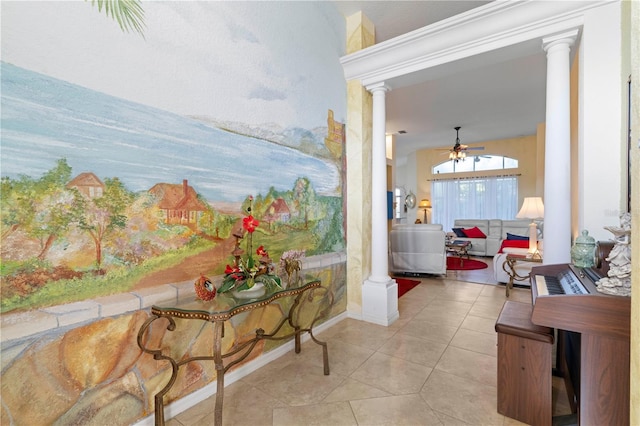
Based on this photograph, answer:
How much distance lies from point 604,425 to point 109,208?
8.34ft

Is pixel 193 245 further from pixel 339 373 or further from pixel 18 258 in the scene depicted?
pixel 339 373

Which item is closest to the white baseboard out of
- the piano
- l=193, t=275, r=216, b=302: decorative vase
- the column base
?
the column base

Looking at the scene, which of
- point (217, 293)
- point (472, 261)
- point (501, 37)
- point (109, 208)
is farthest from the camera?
point (472, 261)

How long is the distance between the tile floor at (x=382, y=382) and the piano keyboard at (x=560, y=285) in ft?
2.58

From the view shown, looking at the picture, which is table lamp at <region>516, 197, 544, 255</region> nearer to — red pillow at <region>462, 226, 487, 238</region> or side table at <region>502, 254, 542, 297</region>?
side table at <region>502, 254, 542, 297</region>

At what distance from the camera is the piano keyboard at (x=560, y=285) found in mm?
1442

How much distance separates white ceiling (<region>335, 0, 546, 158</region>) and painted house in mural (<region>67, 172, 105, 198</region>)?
9.56 feet

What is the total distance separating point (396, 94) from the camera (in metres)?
5.15

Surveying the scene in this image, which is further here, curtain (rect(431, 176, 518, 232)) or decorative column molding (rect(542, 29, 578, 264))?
curtain (rect(431, 176, 518, 232))

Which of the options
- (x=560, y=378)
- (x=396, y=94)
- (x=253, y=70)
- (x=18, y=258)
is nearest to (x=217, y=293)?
(x=18, y=258)

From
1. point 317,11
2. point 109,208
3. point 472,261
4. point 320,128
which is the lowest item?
point 472,261

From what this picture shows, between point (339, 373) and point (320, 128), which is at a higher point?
point (320, 128)

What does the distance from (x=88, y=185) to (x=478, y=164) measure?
9.89m

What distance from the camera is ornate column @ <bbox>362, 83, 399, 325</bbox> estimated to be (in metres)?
3.12
